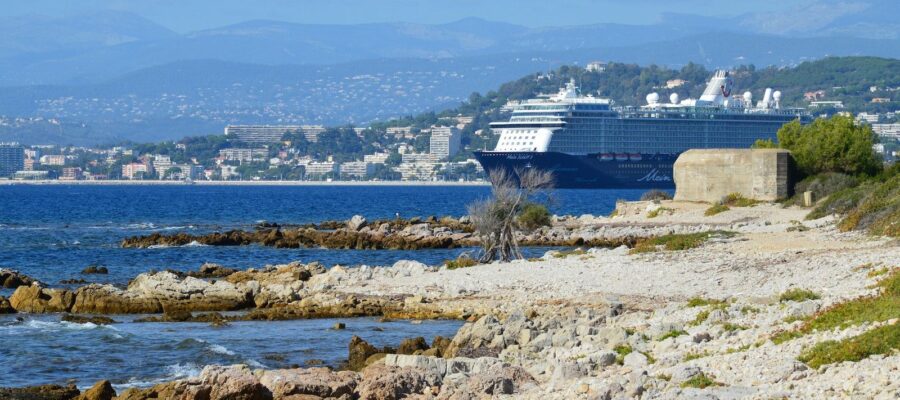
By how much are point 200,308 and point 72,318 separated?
2413 mm

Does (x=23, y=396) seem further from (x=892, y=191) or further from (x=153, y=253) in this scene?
(x=153, y=253)

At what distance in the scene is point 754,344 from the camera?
14.9 m

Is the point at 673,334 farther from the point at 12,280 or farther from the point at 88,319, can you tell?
the point at 12,280

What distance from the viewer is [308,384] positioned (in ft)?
48.2

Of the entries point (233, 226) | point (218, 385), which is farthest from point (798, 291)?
point (233, 226)

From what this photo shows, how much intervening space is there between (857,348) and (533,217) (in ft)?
97.2

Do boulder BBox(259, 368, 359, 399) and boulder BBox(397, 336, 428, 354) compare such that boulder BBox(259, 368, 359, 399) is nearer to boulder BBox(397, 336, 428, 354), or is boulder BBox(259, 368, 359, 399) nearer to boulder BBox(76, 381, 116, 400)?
boulder BBox(76, 381, 116, 400)

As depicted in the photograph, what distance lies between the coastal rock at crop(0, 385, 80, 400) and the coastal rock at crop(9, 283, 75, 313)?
8.55 metres

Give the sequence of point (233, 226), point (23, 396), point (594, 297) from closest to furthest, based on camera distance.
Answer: point (23, 396), point (594, 297), point (233, 226)

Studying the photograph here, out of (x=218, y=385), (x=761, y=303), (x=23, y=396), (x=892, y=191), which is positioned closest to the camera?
(x=218, y=385)

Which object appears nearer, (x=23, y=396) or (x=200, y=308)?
(x=23, y=396)

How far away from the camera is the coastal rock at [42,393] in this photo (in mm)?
16734

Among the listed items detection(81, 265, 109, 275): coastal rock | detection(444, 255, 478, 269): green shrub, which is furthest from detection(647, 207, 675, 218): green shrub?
detection(81, 265, 109, 275): coastal rock

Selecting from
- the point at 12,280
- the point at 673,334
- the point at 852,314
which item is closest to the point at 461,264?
the point at 12,280
